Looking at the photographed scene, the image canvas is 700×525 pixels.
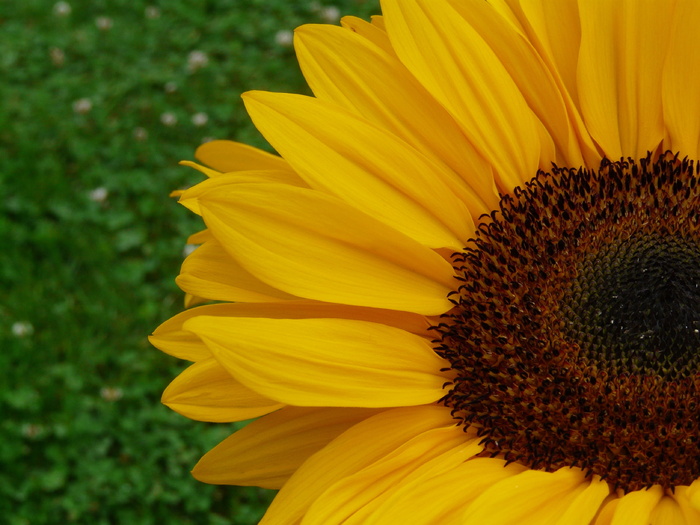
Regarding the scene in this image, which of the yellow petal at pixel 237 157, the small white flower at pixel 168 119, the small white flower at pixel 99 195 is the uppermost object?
the yellow petal at pixel 237 157

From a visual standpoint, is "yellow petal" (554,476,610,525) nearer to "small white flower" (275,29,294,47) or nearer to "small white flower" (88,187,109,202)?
"small white flower" (88,187,109,202)

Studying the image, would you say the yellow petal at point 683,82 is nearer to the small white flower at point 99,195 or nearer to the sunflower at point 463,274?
the sunflower at point 463,274

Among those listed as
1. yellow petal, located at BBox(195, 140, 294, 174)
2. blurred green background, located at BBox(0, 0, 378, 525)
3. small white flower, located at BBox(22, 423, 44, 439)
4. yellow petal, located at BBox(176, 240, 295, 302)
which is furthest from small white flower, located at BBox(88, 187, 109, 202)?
yellow petal, located at BBox(176, 240, 295, 302)

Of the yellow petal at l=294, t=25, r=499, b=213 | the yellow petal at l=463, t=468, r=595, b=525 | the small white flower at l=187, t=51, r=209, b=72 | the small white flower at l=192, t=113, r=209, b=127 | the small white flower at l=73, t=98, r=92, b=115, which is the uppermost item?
the yellow petal at l=294, t=25, r=499, b=213

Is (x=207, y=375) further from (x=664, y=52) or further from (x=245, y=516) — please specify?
(x=245, y=516)

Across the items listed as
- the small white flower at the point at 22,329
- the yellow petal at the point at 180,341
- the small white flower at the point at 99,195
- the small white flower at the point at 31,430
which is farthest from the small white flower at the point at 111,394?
the yellow petal at the point at 180,341

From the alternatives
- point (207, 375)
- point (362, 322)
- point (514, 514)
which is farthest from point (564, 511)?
point (207, 375)
